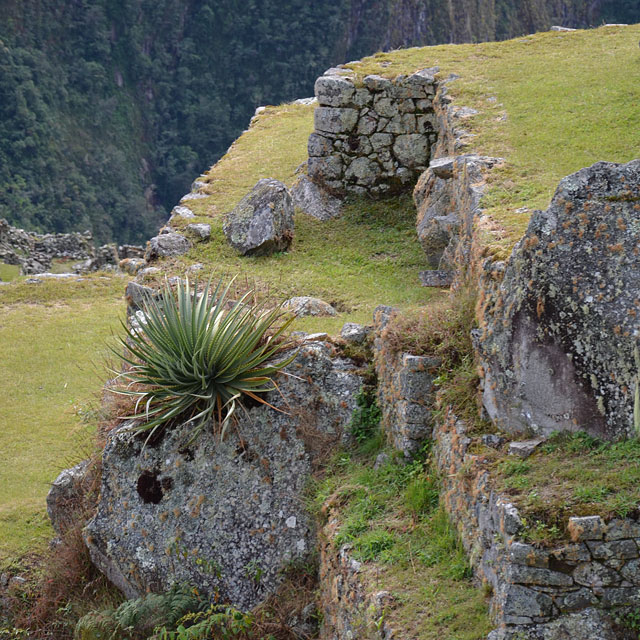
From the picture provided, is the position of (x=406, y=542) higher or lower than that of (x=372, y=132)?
lower

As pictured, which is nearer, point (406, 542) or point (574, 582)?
point (574, 582)

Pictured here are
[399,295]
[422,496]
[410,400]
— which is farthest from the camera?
[399,295]

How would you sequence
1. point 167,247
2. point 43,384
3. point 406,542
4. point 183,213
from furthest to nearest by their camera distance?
point 183,213, point 167,247, point 43,384, point 406,542

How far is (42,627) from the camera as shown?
7.41 m

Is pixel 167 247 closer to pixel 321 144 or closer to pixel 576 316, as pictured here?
pixel 321 144

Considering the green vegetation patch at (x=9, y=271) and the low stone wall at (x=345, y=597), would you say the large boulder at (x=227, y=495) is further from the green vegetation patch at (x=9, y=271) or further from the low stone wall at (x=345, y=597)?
the green vegetation patch at (x=9, y=271)

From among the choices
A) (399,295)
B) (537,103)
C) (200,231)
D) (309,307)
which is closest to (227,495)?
(309,307)

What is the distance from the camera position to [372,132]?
40.8 feet

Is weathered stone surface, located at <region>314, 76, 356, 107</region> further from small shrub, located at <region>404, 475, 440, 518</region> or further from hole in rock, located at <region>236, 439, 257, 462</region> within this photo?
small shrub, located at <region>404, 475, 440, 518</region>

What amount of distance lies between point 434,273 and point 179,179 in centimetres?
8485

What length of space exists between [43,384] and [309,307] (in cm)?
436

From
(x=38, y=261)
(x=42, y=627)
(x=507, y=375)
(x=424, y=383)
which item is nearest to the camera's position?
(x=507, y=375)

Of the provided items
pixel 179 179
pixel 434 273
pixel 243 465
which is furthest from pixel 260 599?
pixel 179 179

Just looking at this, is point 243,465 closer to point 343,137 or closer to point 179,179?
point 343,137
